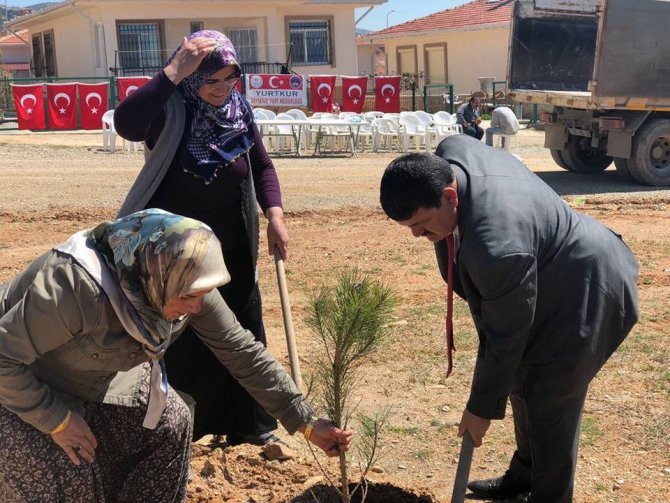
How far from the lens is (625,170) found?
13602mm

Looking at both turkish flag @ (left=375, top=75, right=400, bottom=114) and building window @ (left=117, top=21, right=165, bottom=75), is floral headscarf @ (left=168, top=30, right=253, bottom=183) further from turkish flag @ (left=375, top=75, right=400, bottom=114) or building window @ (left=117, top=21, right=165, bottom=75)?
building window @ (left=117, top=21, right=165, bottom=75)

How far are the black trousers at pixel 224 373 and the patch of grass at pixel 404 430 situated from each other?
0.64 m

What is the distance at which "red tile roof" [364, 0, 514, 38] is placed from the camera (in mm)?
35094

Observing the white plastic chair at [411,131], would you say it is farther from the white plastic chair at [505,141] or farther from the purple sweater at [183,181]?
the purple sweater at [183,181]

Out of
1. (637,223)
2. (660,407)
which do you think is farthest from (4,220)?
(660,407)

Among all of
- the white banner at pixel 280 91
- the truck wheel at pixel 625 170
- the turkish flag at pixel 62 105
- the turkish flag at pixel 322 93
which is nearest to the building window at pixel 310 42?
the turkish flag at pixel 322 93

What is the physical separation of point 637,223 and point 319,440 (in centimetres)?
754

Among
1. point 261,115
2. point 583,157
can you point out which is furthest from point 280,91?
point 583,157

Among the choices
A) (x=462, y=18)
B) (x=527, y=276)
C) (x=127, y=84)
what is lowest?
(x=527, y=276)

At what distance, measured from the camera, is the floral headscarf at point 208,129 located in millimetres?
3596

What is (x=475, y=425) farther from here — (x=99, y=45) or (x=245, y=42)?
(x=245, y=42)

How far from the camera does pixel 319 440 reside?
3188 millimetres

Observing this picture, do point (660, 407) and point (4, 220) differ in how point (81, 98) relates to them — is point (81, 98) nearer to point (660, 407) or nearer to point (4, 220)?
point (4, 220)

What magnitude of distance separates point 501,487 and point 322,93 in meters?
19.6
